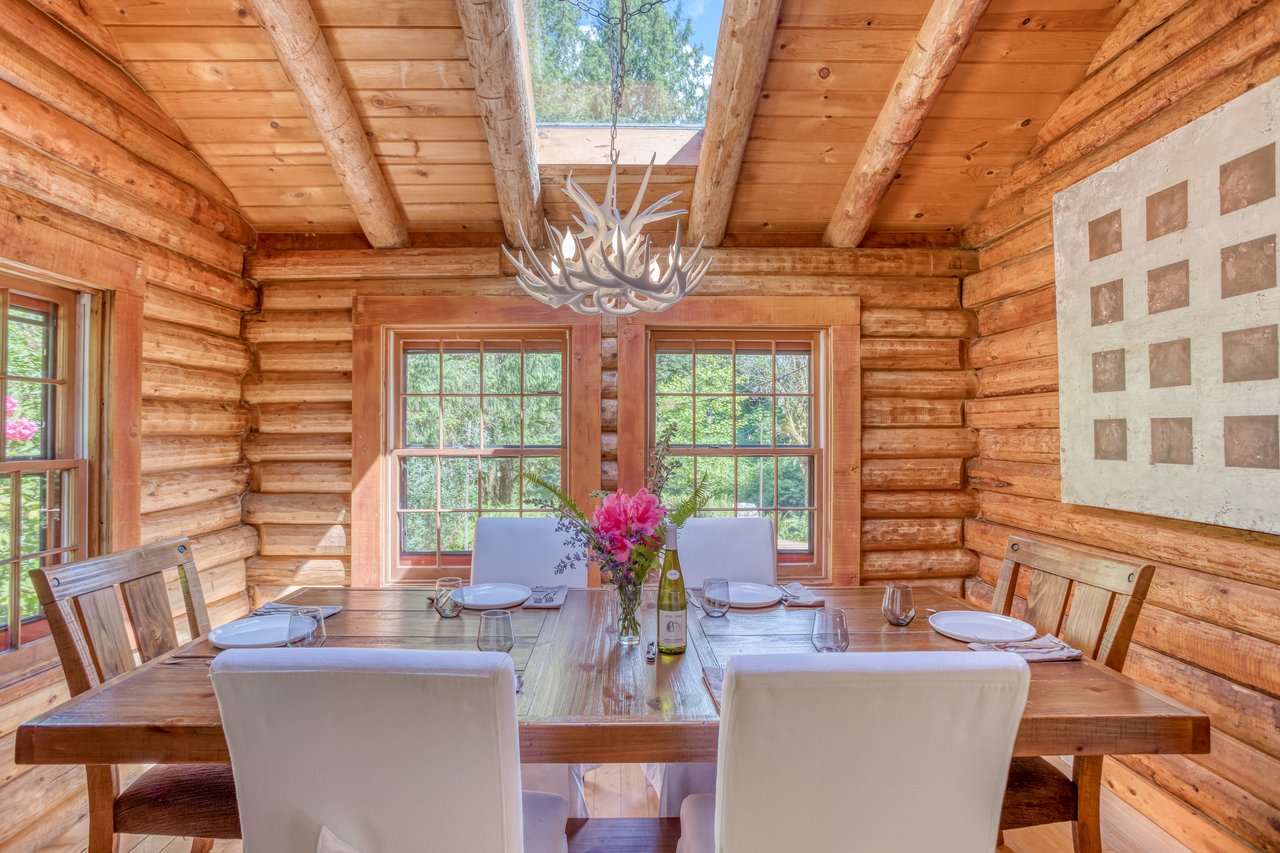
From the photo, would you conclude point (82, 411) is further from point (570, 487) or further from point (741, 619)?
point (741, 619)

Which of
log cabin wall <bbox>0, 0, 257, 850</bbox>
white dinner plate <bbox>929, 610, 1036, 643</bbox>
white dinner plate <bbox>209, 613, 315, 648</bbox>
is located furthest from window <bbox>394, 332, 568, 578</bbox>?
white dinner plate <bbox>929, 610, 1036, 643</bbox>

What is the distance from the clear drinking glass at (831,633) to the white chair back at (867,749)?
0.63 meters

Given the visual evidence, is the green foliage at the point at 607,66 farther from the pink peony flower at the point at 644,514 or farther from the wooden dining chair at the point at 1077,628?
the wooden dining chair at the point at 1077,628

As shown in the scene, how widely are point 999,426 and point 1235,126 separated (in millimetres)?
1802

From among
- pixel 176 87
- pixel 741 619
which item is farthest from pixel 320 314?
pixel 741 619

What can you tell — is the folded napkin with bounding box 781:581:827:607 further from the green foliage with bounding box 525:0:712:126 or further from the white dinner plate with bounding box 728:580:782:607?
the green foliage with bounding box 525:0:712:126

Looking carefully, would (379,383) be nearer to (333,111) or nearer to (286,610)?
(333,111)

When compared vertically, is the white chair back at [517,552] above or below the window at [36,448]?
below

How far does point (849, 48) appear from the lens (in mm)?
2957

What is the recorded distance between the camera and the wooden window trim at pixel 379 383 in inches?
151

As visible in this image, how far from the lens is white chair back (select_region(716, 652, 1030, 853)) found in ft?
3.64

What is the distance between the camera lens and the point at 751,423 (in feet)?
13.5

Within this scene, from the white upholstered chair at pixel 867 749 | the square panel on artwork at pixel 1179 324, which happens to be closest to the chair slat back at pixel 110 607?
the white upholstered chair at pixel 867 749

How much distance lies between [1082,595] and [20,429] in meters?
3.83
